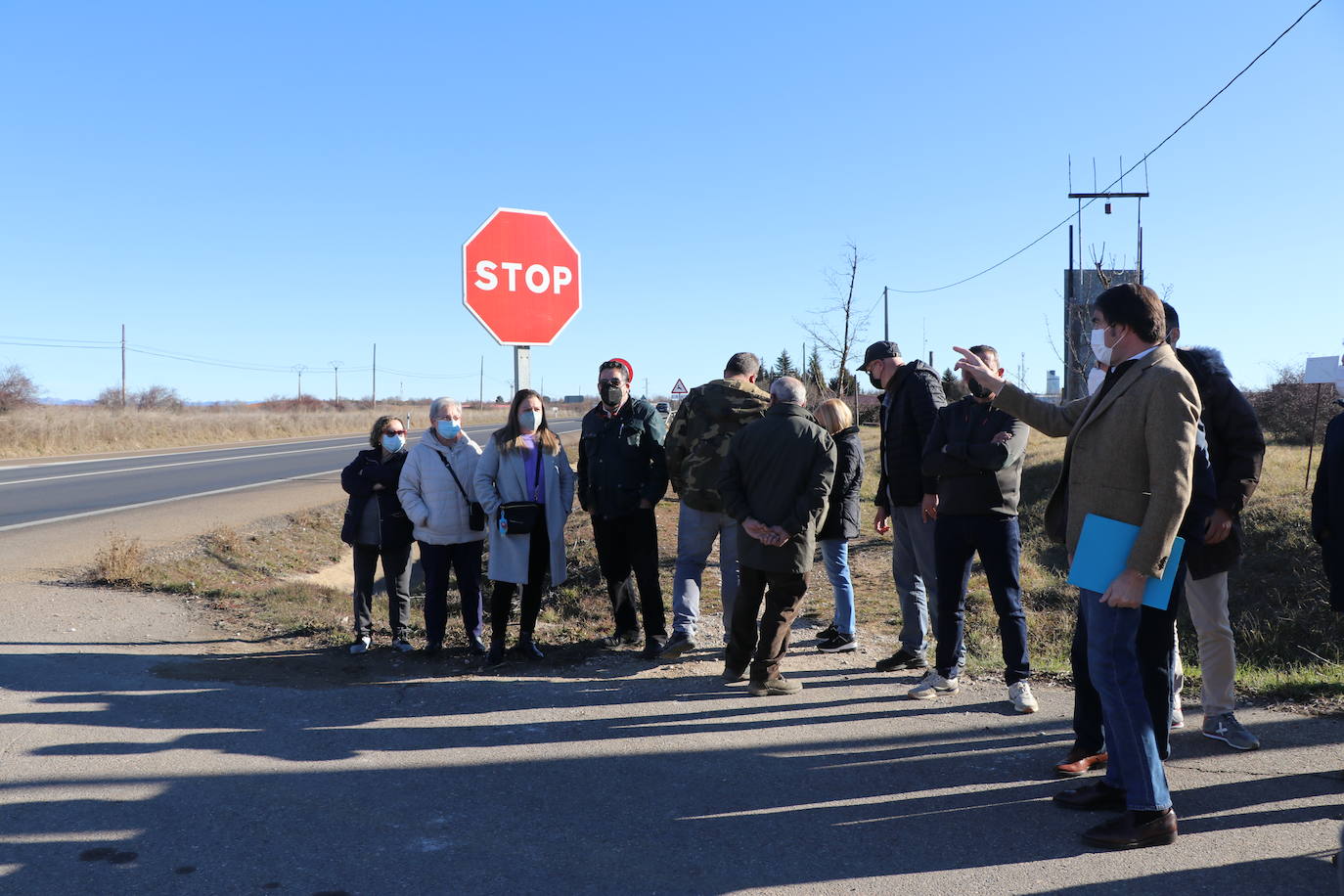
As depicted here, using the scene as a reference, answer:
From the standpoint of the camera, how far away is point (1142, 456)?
3473 millimetres

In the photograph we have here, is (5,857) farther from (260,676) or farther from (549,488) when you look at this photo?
(549,488)

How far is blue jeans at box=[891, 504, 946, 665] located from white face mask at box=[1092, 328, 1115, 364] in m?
2.03

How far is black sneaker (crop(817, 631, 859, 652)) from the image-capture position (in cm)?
653

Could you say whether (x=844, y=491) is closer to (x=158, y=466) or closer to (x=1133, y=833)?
(x=1133, y=833)

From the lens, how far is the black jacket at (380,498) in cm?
668

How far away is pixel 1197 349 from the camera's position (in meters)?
4.37

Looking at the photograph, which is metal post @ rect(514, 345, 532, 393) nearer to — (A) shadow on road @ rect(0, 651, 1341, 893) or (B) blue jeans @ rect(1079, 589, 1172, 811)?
(A) shadow on road @ rect(0, 651, 1341, 893)

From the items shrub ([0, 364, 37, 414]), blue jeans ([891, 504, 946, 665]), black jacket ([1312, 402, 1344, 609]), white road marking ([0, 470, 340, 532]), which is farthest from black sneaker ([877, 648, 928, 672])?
shrub ([0, 364, 37, 414])

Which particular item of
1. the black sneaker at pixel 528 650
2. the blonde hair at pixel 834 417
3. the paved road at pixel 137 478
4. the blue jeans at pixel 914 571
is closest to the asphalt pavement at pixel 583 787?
the black sneaker at pixel 528 650

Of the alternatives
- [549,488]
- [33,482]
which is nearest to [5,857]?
[549,488]

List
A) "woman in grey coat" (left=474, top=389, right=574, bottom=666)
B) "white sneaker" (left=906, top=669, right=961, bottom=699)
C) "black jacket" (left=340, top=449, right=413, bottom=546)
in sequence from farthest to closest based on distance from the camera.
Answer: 1. "black jacket" (left=340, top=449, right=413, bottom=546)
2. "woman in grey coat" (left=474, top=389, right=574, bottom=666)
3. "white sneaker" (left=906, top=669, right=961, bottom=699)

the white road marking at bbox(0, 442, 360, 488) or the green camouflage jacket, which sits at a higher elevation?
the green camouflage jacket

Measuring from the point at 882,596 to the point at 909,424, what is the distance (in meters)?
A: 3.16

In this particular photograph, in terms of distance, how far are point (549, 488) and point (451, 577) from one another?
469cm
